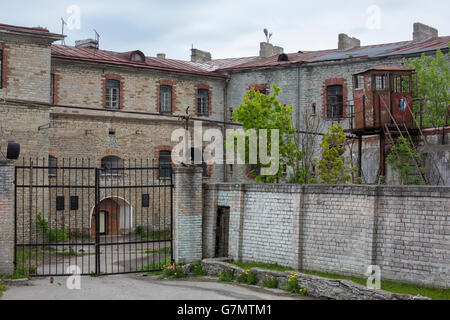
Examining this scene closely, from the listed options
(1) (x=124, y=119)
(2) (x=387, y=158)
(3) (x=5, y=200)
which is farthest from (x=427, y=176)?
(1) (x=124, y=119)

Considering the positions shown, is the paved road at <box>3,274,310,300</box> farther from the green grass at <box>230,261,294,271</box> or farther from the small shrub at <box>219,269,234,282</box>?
the green grass at <box>230,261,294,271</box>

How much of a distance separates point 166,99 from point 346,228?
638 inches

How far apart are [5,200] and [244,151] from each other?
9641mm

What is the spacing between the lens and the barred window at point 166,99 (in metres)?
26.4

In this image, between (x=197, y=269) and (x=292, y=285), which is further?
(x=197, y=269)

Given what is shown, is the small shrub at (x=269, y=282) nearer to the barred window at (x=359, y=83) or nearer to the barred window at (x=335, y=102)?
the barred window at (x=359, y=83)

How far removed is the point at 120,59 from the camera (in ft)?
85.7

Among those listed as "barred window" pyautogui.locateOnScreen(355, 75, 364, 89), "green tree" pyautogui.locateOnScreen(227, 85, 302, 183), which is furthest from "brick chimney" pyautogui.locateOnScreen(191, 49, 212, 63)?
"barred window" pyautogui.locateOnScreen(355, 75, 364, 89)

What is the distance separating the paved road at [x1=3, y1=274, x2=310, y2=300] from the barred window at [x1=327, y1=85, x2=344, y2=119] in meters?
13.7

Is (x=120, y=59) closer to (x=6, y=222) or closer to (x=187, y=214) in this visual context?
(x=187, y=214)

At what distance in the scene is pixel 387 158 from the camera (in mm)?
17125

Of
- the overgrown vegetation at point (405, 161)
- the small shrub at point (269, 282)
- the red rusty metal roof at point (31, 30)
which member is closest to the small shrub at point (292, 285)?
the small shrub at point (269, 282)

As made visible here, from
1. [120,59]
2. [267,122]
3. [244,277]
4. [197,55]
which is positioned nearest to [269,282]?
[244,277]
